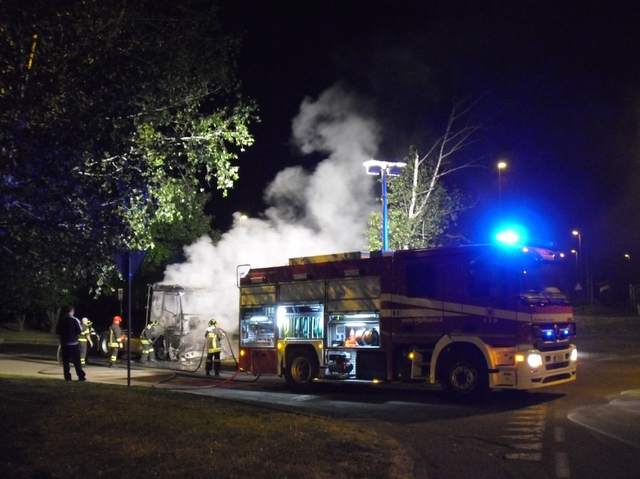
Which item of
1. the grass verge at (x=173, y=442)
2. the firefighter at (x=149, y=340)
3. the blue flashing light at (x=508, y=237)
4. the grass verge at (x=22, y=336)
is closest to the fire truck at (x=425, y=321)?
the blue flashing light at (x=508, y=237)

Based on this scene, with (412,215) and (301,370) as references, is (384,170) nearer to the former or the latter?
(412,215)

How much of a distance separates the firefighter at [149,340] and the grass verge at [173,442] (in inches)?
484

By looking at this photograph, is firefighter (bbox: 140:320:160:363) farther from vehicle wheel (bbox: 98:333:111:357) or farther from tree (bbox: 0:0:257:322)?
tree (bbox: 0:0:257:322)

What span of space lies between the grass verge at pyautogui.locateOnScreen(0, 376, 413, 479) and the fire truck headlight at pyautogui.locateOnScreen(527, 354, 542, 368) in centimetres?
371

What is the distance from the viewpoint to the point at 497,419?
10.9m

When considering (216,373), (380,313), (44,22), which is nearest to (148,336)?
(216,373)

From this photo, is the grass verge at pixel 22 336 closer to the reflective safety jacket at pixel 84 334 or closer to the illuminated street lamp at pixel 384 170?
the reflective safety jacket at pixel 84 334

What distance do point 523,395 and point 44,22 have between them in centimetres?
1056

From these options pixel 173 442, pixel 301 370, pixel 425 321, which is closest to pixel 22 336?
pixel 301 370

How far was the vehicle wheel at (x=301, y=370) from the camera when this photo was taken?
1536 cm

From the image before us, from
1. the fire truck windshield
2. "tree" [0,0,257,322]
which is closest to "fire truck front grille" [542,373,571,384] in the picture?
the fire truck windshield

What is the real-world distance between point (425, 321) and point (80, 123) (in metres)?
7.22

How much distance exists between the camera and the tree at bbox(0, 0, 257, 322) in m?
9.09

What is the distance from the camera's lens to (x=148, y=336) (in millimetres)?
23078
